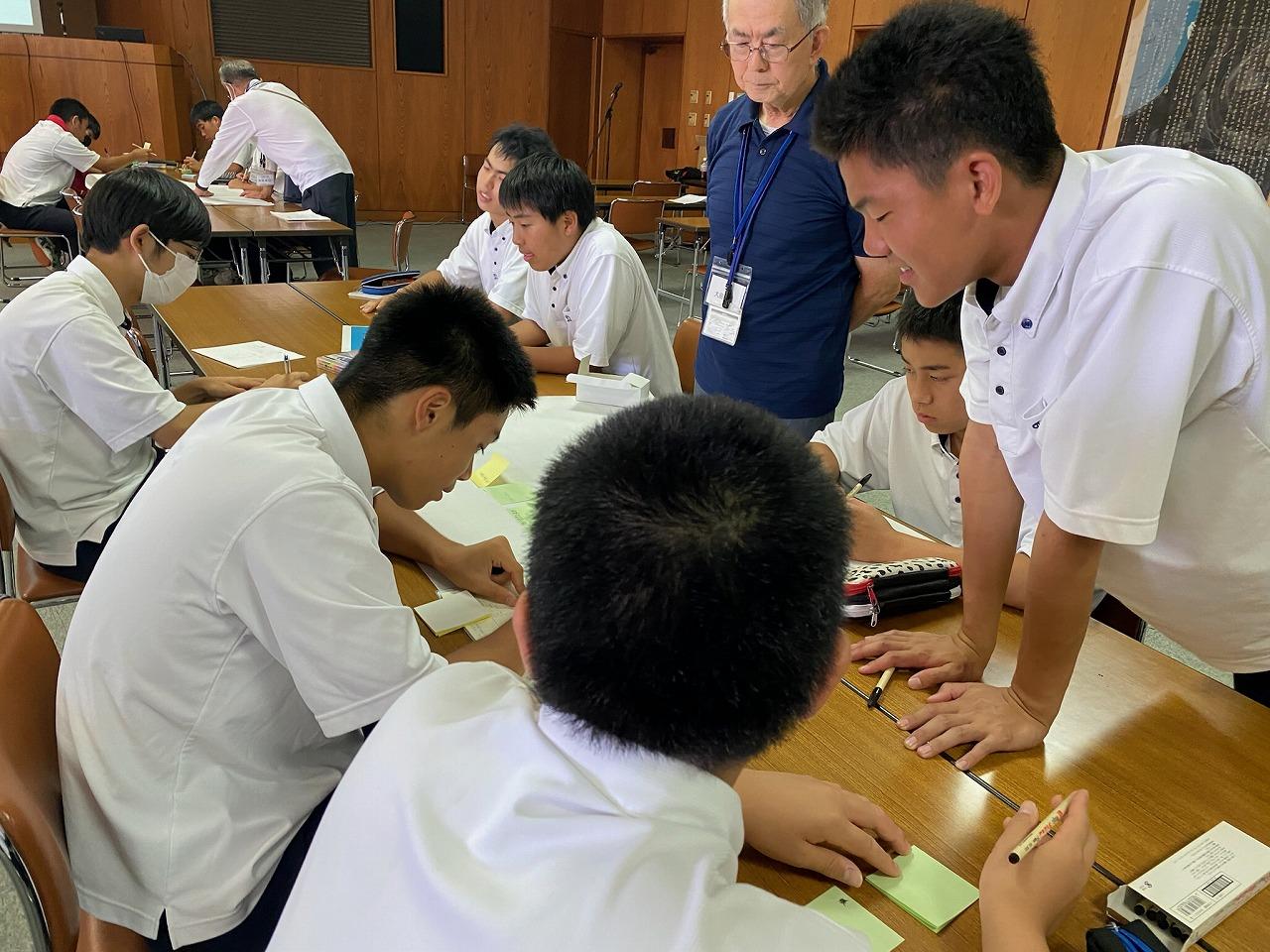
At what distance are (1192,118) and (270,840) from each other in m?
5.70

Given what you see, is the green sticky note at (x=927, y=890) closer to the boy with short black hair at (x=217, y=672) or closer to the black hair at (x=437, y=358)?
the boy with short black hair at (x=217, y=672)

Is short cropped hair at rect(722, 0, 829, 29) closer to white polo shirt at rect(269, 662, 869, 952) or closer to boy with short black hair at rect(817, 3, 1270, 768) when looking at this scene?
boy with short black hair at rect(817, 3, 1270, 768)

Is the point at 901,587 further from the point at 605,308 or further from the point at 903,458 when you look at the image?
the point at 605,308

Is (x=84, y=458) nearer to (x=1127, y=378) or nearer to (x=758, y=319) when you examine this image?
(x=758, y=319)

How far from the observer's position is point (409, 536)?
1.46 metres

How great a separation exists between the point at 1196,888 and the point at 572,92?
10827 millimetres

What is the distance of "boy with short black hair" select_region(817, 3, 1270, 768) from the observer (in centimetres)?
84

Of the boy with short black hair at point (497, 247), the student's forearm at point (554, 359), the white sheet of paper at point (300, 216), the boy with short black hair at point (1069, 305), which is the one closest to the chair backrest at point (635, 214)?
the white sheet of paper at point (300, 216)

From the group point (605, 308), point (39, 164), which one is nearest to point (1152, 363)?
point (605, 308)

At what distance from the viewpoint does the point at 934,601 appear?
1351 mm

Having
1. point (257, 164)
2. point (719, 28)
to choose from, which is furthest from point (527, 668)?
point (719, 28)

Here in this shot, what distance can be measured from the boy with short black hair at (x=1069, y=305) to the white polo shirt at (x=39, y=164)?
6558 millimetres

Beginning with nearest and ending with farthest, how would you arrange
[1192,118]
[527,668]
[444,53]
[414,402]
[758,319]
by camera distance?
[527,668] < [414,402] < [758,319] < [1192,118] < [444,53]

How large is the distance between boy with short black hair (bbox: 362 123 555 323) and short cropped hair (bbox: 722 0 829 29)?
115 cm
